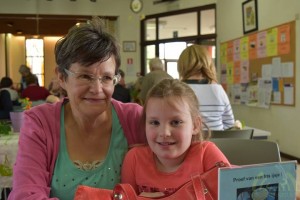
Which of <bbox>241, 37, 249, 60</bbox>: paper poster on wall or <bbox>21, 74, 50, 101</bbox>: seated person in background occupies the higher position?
<bbox>241, 37, 249, 60</bbox>: paper poster on wall

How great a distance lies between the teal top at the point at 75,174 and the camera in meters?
1.23

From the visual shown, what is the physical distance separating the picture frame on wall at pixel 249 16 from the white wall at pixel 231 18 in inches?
4.8

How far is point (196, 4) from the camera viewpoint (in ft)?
26.7

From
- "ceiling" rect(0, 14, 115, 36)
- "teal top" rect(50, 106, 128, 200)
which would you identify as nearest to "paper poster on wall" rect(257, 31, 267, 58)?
"ceiling" rect(0, 14, 115, 36)

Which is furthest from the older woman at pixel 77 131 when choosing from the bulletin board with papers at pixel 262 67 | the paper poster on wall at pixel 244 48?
the paper poster on wall at pixel 244 48

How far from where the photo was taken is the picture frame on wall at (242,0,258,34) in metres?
6.17

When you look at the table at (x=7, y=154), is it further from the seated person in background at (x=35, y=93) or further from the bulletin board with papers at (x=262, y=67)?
the bulletin board with papers at (x=262, y=67)

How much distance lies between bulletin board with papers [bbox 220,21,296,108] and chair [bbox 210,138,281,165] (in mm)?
3556

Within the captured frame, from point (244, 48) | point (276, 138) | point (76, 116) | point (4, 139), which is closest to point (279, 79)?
point (276, 138)

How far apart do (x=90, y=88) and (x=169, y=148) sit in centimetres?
31

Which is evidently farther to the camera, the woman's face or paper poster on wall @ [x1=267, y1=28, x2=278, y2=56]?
paper poster on wall @ [x1=267, y1=28, x2=278, y2=56]

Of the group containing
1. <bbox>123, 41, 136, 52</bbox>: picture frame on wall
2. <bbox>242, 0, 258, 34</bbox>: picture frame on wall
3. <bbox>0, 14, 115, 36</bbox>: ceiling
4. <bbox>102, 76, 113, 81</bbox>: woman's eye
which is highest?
<bbox>0, 14, 115, 36</bbox>: ceiling

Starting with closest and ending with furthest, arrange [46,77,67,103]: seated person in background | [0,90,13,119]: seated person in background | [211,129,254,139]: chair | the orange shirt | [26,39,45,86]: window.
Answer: the orange shirt
[46,77,67,103]: seated person in background
[211,129,254,139]: chair
[0,90,13,119]: seated person in background
[26,39,45,86]: window

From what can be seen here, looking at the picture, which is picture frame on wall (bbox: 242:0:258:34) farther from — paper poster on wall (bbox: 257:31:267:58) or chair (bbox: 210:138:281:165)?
chair (bbox: 210:138:281:165)
